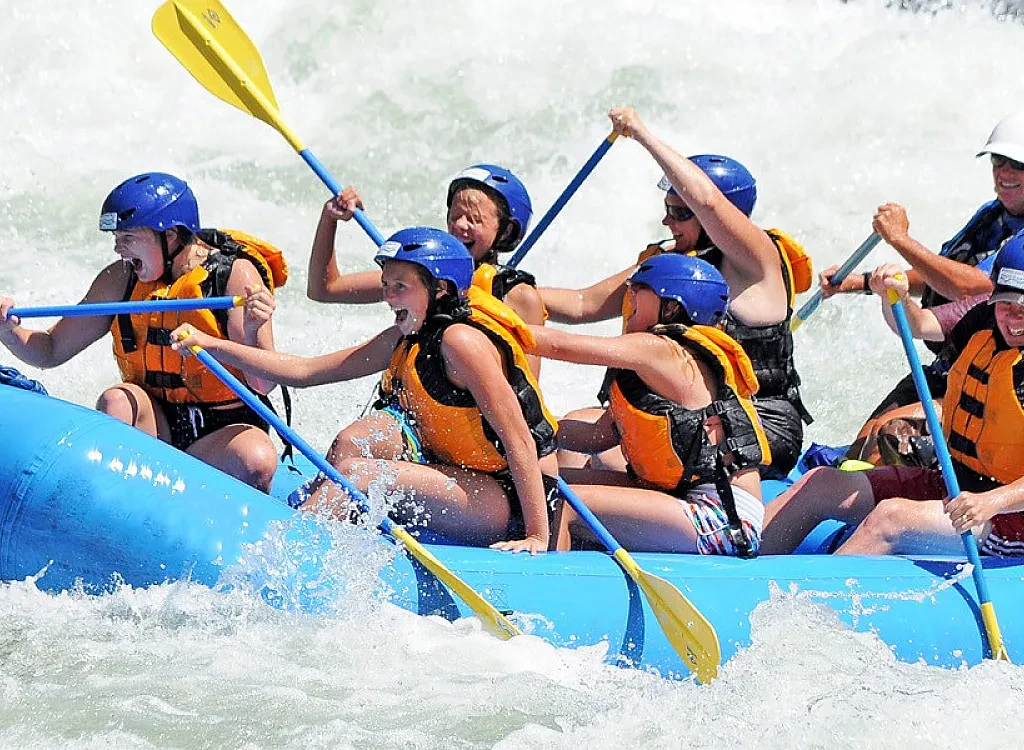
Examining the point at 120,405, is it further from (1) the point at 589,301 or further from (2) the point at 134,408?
(1) the point at 589,301

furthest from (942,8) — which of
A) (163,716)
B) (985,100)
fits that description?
(163,716)

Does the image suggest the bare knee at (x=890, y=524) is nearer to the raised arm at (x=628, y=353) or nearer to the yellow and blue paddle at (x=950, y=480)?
the yellow and blue paddle at (x=950, y=480)

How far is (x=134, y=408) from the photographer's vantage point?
4.20 metres

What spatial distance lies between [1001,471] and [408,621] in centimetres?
155

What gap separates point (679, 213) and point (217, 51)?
4.85ft

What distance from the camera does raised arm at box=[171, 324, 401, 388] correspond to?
3900mm

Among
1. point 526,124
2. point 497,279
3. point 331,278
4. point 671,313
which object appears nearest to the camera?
point 671,313

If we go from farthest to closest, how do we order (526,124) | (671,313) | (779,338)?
(526,124) → (779,338) → (671,313)

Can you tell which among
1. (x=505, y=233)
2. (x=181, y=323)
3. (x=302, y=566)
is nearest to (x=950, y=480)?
(x=505, y=233)

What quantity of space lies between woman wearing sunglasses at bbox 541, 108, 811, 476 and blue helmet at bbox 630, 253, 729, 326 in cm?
34

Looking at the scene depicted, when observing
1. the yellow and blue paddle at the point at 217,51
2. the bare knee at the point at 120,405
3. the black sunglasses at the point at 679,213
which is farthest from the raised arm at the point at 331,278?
the black sunglasses at the point at 679,213

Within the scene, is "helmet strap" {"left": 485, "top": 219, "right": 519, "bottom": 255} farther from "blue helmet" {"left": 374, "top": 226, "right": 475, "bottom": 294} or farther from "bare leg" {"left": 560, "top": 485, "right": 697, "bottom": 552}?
"bare leg" {"left": 560, "top": 485, "right": 697, "bottom": 552}

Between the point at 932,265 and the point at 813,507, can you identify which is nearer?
the point at 813,507

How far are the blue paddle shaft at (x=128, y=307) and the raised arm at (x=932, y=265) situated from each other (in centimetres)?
182
